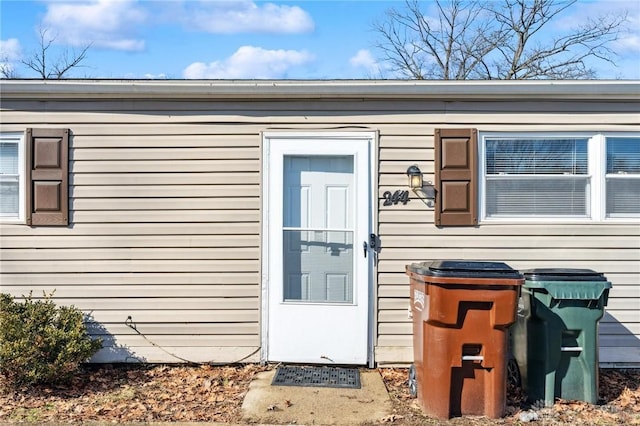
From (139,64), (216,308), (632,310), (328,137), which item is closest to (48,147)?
(216,308)

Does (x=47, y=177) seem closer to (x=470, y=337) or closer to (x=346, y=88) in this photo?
(x=346, y=88)

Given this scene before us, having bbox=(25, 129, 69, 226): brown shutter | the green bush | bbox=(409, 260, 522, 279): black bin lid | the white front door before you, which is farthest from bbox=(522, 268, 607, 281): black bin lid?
bbox=(25, 129, 69, 226): brown shutter

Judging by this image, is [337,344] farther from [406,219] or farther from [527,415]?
[527,415]

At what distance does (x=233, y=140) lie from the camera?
4754 millimetres

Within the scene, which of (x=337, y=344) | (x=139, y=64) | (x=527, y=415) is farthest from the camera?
(x=139, y=64)

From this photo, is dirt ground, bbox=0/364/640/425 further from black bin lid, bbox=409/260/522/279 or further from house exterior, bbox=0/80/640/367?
black bin lid, bbox=409/260/522/279

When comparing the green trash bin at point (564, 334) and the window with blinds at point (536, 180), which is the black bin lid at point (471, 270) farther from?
the window with blinds at point (536, 180)

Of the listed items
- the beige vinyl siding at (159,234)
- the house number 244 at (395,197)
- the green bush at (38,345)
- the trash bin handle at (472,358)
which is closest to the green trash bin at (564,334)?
the trash bin handle at (472,358)

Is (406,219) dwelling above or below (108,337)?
above

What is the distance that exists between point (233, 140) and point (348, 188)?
1.17 m

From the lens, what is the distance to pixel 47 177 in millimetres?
4688

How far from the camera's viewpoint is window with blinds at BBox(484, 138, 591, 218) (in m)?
4.72

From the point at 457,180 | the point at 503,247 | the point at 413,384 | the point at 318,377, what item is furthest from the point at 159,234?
the point at 503,247

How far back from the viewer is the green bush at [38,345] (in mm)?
3916
